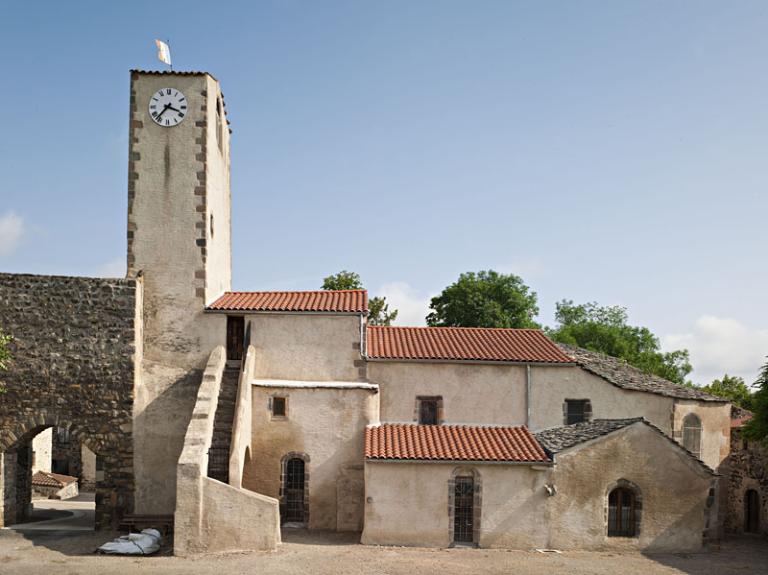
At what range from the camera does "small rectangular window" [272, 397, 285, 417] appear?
2115 cm

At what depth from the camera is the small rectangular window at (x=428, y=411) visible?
22500mm

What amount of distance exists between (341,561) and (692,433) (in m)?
14.3

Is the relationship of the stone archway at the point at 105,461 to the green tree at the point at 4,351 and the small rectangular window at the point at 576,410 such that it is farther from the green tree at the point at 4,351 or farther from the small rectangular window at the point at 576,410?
the small rectangular window at the point at 576,410

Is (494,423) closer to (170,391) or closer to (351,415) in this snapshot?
(351,415)

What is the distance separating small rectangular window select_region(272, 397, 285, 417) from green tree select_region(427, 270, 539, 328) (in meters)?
31.1

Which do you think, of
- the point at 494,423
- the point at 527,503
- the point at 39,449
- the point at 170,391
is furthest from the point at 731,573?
the point at 39,449

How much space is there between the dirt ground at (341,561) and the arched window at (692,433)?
4.60 m

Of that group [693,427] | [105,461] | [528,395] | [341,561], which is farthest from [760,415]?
[105,461]

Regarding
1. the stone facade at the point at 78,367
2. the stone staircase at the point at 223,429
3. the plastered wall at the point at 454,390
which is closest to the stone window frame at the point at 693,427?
the plastered wall at the point at 454,390

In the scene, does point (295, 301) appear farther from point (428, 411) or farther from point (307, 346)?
point (428, 411)

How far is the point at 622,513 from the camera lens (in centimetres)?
1927

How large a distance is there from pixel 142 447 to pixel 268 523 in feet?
18.8

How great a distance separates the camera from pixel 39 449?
117 ft

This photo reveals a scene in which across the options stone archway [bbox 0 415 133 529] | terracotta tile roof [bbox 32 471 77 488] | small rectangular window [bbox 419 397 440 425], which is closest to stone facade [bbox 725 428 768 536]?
small rectangular window [bbox 419 397 440 425]
